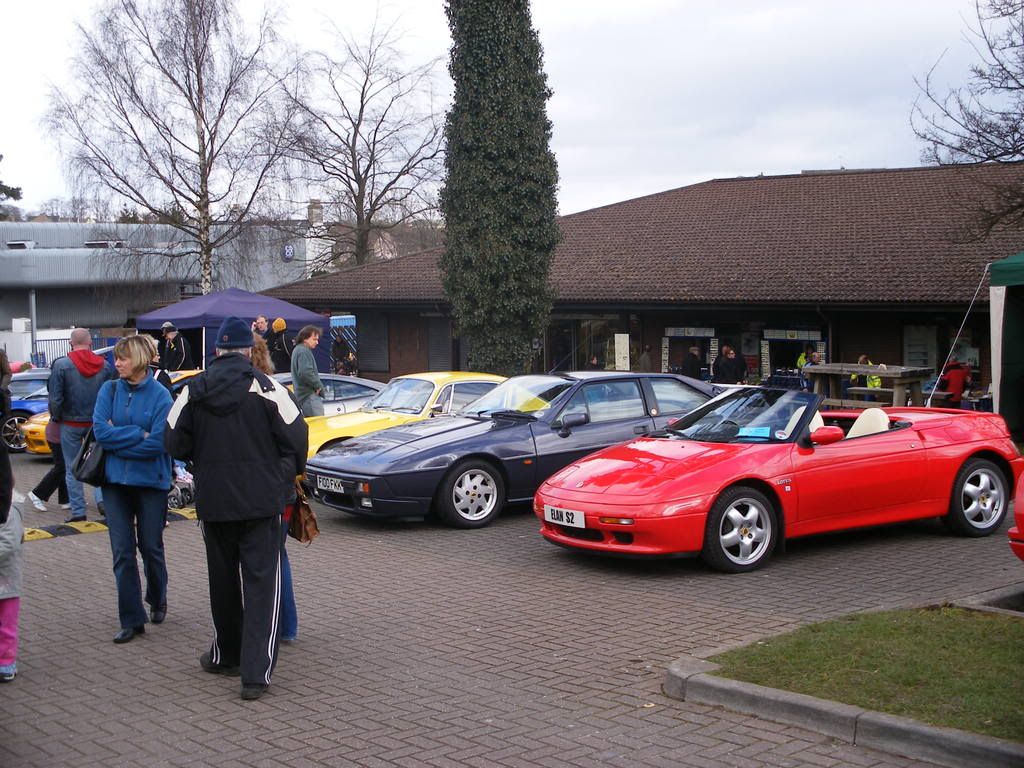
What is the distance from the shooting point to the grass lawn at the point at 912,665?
15.9 feet

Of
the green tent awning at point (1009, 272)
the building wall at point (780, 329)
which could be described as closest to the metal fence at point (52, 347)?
the building wall at point (780, 329)

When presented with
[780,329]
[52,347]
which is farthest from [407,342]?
[52,347]

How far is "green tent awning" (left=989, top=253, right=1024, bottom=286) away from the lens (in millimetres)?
13915

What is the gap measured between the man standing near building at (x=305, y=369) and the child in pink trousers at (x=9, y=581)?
300 inches

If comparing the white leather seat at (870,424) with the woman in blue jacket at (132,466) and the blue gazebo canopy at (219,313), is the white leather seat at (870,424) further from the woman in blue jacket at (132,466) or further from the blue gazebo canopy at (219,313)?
the blue gazebo canopy at (219,313)

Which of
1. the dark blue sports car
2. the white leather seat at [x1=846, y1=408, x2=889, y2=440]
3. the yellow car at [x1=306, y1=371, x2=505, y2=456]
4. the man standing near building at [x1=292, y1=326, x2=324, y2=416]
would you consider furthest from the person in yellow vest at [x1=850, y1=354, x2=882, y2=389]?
the white leather seat at [x1=846, y1=408, x2=889, y2=440]

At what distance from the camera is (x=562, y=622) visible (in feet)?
22.9

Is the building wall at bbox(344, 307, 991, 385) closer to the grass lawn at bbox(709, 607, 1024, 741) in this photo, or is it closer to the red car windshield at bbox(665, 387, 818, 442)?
the red car windshield at bbox(665, 387, 818, 442)

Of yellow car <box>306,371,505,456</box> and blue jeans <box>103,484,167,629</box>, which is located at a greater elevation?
yellow car <box>306,371,505,456</box>

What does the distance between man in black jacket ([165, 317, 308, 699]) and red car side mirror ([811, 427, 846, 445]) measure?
14.6 feet

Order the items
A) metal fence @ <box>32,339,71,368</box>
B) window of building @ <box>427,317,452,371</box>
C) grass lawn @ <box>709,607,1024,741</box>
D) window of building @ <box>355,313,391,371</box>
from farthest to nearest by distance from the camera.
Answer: metal fence @ <box>32,339,71,368</box>, window of building @ <box>355,313,391,371</box>, window of building @ <box>427,317,452,371</box>, grass lawn @ <box>709,607,1024,741</box>

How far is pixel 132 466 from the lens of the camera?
21.5ft

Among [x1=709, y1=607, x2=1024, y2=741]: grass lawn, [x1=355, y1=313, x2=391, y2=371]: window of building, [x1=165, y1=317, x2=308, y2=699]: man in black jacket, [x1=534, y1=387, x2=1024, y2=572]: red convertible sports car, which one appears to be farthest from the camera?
[x1=355, y1=313, x2=391, y2=371]: window of building

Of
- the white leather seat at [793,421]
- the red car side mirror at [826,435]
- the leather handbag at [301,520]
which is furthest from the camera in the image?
the white leather seat at [793,421]
